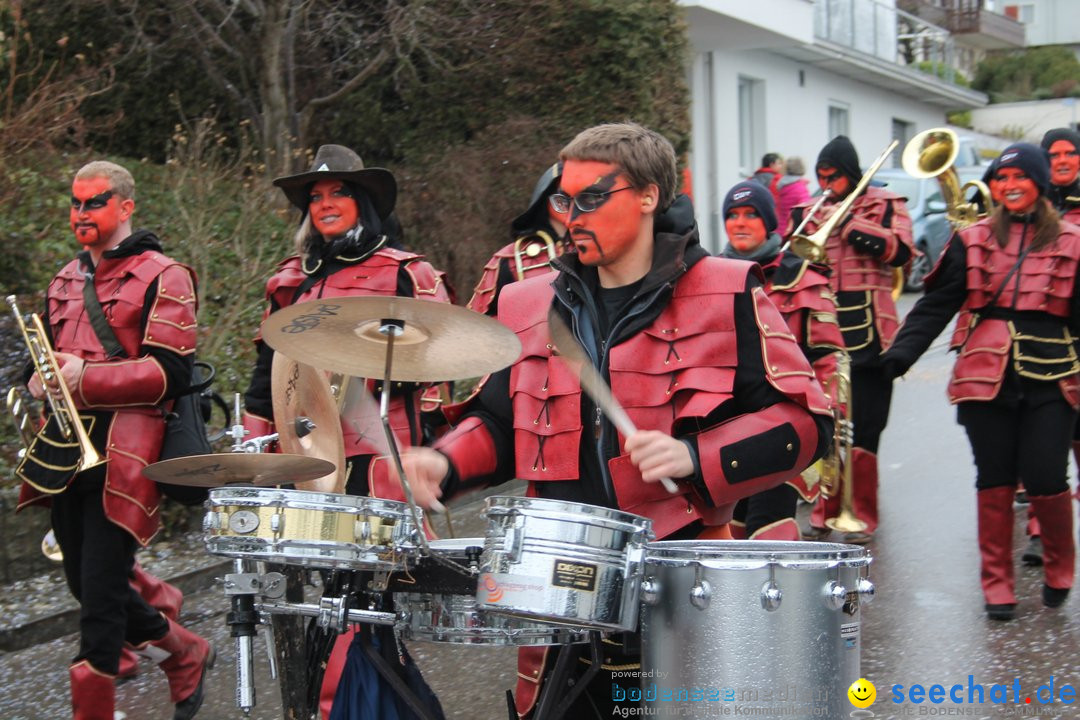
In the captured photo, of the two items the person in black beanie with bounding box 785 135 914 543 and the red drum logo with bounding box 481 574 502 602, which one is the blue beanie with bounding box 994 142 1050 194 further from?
the red drum logo with bounding box 481 574 502 602

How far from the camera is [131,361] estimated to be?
5.07m

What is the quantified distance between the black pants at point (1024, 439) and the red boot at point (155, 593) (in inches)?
136

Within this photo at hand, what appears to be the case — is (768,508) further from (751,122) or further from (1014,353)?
(751,122)

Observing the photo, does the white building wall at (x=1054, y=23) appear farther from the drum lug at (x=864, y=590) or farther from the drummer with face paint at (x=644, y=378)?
the drum lug at (x=864, y=590)

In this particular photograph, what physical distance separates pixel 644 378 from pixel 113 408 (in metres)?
2.55

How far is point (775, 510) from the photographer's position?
6227 mm

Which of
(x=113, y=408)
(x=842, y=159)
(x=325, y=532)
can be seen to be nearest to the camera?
(x=325, y=532)

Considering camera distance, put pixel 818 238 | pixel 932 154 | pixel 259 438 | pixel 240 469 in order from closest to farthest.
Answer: pixel 240 469 < pixel 259 438 < pixel 818 238 < pixel 932 154

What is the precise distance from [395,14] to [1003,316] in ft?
26.7

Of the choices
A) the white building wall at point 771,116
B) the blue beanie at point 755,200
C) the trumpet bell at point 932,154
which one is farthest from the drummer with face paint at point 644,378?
the white building wall at point 771,116

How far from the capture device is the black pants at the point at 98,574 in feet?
16.3

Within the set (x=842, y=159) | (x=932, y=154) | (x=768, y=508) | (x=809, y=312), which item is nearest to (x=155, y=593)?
(x=768, y=508)

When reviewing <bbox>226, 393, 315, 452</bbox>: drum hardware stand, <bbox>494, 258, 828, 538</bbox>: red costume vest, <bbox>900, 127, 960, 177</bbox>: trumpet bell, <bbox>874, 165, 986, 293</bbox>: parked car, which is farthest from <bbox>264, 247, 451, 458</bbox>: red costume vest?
<bbox>874, 165, 986, 293</bbox>: parked car

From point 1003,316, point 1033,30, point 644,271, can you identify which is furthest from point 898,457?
point 1033,30
